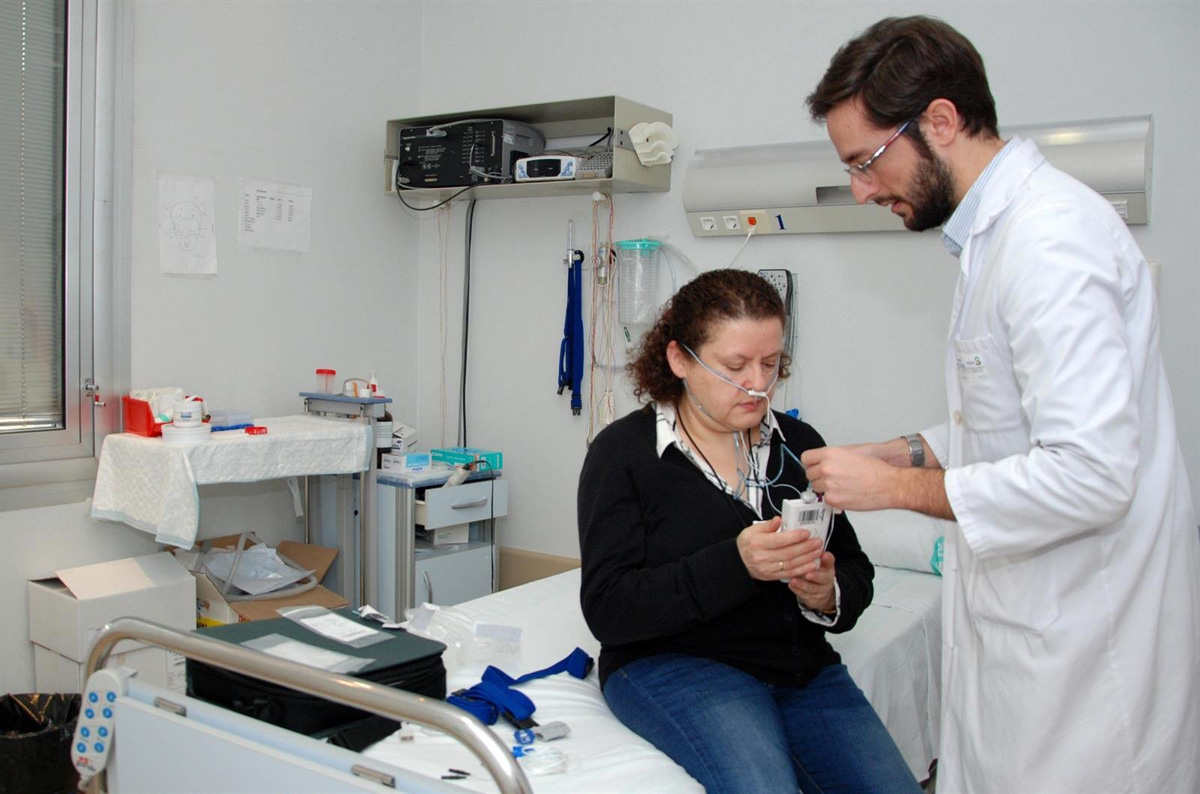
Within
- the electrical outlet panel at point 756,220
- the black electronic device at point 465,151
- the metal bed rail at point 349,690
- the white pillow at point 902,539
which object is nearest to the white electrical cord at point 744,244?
the electrical outlet panel at point 756,220

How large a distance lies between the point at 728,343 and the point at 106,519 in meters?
2.28

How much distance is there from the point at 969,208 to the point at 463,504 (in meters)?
2.73

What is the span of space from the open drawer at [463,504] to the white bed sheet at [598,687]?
89cm

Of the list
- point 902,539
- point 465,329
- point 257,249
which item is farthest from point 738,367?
point 465,329

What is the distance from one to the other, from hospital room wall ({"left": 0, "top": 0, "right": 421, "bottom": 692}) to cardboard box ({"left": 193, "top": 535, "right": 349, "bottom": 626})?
0.29 meters

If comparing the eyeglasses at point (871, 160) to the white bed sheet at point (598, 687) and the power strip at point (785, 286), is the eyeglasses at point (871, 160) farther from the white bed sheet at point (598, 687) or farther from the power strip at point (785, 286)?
the power strip at point (785, 286)

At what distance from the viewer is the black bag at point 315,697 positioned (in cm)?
157

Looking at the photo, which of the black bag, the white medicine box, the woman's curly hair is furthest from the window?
the woman's curly hair

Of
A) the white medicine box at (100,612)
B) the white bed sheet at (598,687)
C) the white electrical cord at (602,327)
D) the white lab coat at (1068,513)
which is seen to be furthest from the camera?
the white electrical cord at (602,327)

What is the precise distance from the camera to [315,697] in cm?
160

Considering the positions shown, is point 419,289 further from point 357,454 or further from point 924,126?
point 924,126

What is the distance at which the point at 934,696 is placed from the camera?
2.68 m

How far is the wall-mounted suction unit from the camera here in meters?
2.99

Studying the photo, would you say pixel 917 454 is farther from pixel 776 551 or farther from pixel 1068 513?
pixel 1068 513
